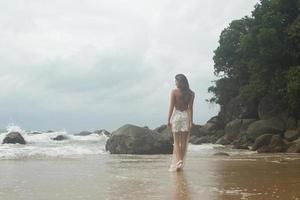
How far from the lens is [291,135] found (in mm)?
30797

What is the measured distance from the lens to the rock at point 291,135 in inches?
1184

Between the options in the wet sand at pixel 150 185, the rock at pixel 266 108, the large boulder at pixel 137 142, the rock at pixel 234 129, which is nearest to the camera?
the wet sand at pixel 150 185

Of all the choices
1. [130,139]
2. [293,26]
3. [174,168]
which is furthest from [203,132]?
[174,168]

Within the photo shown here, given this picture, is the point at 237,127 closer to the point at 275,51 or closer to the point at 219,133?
the point at 219,133

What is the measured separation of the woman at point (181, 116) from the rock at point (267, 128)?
2314cm

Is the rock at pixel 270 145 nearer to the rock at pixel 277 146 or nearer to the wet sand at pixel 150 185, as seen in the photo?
the rock at pixel 277 146

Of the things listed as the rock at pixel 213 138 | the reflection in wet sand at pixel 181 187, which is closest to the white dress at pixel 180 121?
the reflection in wet sand at pixel 181 187

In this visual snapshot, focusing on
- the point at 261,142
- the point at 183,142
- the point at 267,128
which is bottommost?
the point at 183,142

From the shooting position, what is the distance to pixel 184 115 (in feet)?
33.0

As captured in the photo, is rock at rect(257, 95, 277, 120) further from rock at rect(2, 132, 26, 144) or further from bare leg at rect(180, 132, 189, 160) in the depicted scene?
bare leg at rect(180, 132, 189, 160)

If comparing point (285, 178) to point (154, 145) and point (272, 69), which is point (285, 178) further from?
point (272, 69)

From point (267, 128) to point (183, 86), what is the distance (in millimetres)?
24675

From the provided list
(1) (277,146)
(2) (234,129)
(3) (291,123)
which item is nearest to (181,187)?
(1) (277,146)

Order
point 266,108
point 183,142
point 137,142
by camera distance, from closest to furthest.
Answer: point 183,142 < point 137,142 < point 266,108
